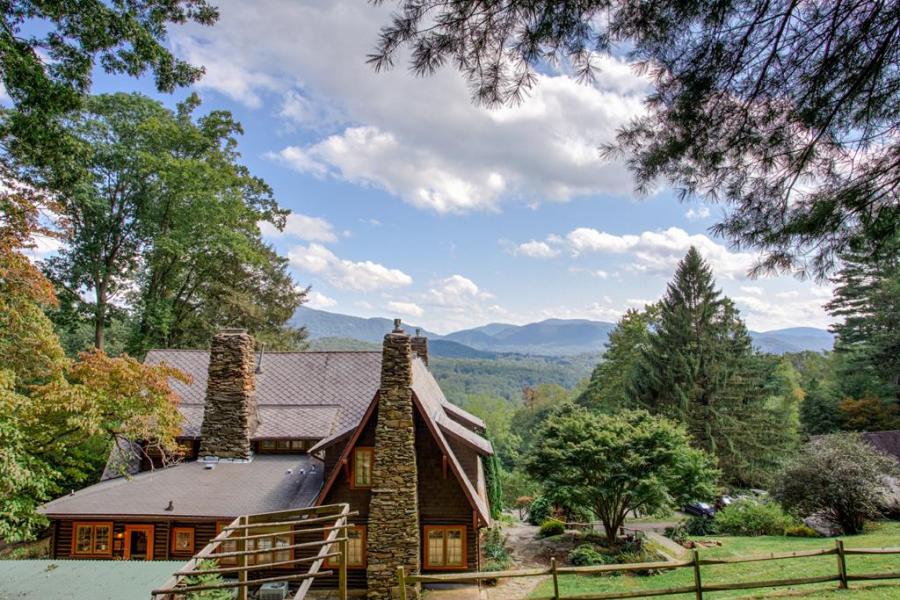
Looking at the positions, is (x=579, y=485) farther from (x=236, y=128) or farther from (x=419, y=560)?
(x=236, y=128)

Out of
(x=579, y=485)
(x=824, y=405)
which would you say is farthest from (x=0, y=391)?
(x=824, y=405)

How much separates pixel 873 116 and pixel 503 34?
457 centimetres

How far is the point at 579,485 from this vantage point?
16.7 m

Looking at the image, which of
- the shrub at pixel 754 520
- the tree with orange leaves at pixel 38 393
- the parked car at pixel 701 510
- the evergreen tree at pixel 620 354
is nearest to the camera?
the tree with orange leaves at pixel 38 393

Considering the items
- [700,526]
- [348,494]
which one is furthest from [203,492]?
[700,526]

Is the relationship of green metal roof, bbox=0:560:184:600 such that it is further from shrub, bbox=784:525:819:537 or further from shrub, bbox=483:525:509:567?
shrub, bbox=784:525:819:537

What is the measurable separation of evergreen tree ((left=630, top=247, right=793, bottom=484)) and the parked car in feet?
19.8

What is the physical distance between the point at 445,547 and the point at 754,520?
13.7 m

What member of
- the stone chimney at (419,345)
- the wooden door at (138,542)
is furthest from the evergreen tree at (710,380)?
the wooden door at (138,542)

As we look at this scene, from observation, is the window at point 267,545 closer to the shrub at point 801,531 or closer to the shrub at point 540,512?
the shrub at point 540,512

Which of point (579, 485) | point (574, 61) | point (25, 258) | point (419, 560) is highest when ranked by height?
point (574, 61)

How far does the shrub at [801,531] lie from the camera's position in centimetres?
1688

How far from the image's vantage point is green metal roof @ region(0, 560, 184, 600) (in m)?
8.02

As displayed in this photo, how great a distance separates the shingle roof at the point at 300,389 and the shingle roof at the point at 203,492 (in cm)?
143
